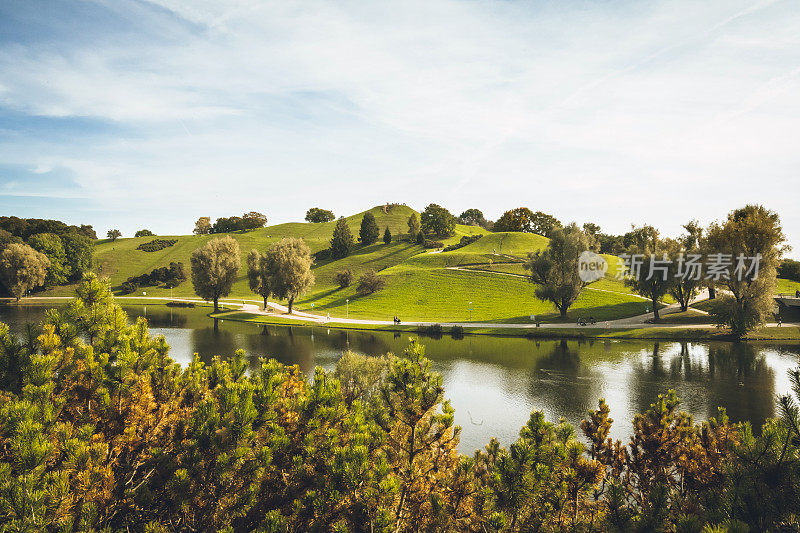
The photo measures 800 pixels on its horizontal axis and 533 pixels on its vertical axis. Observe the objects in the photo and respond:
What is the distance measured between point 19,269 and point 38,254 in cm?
771

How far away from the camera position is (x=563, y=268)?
61438 mm

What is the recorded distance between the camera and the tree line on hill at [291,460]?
5.62 metres

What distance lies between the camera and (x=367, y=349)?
48656 mm

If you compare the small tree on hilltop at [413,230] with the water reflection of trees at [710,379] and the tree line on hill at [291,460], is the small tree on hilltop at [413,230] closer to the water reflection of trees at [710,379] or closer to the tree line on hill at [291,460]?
the water reflection of trees at [710,379]

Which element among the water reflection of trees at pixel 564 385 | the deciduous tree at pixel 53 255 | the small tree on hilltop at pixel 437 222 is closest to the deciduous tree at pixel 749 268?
the water reflection of trees at pixel 564 385

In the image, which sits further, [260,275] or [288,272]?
[260,275]

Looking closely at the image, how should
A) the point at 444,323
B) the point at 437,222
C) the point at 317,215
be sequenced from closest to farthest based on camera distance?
the point at 444,323 → the point at 437,222 → the point at 317,215

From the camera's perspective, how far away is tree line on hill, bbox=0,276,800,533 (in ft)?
18.4

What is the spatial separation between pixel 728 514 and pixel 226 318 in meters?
76.9

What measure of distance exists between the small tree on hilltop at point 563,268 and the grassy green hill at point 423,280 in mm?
5018

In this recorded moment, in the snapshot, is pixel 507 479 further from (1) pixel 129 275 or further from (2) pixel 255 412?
(1) pixel 129 275

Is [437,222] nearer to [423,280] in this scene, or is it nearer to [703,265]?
[423,280]

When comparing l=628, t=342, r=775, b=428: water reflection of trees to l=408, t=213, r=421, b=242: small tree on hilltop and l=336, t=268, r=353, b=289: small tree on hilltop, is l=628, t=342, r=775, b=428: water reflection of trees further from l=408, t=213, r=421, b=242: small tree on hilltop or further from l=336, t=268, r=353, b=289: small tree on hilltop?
l=408, t=213, r=421, b=242: small tree on hilltop

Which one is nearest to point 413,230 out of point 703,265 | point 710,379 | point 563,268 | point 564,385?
point 563,268
